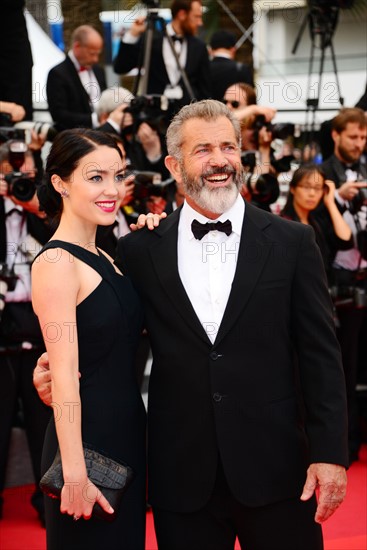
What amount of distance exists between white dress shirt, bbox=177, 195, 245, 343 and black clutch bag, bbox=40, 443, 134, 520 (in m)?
0.41

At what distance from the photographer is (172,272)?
8.01ft

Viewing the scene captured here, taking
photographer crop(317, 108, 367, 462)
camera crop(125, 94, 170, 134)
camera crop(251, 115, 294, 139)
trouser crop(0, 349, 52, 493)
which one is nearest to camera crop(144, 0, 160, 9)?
camera crop(125, 94, 170, 134)

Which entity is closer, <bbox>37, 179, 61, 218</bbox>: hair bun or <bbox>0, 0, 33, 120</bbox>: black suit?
<bbox>37, 179, 61, 218</bbox>: hair bun

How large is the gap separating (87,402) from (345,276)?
2.61 meters

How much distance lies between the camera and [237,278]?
94.4 inches

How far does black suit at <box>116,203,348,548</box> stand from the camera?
2355 mm

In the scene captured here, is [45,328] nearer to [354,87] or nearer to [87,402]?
[87,402]

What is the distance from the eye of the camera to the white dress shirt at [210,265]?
7.95ft

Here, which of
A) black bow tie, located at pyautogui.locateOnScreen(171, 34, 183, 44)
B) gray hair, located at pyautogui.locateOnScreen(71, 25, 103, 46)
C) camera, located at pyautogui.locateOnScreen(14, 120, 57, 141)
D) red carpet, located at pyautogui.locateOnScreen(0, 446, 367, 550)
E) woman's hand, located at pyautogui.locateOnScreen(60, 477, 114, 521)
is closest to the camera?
woman's hand, located at pyautogui.locateOnScreen(60, 477, 114, 521)

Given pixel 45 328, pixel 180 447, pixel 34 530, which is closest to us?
pixel 45 328

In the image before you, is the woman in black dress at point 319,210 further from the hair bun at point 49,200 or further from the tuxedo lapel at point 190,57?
the hair bun at point 49,200

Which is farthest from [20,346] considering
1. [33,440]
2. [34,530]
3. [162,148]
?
[162,148]

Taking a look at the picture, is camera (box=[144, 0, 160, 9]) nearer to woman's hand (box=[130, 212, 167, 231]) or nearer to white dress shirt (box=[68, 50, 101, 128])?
white dress shirt (box=[68, 50, 101, 128])

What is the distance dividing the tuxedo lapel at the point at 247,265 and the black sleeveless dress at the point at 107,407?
267 millimetres
